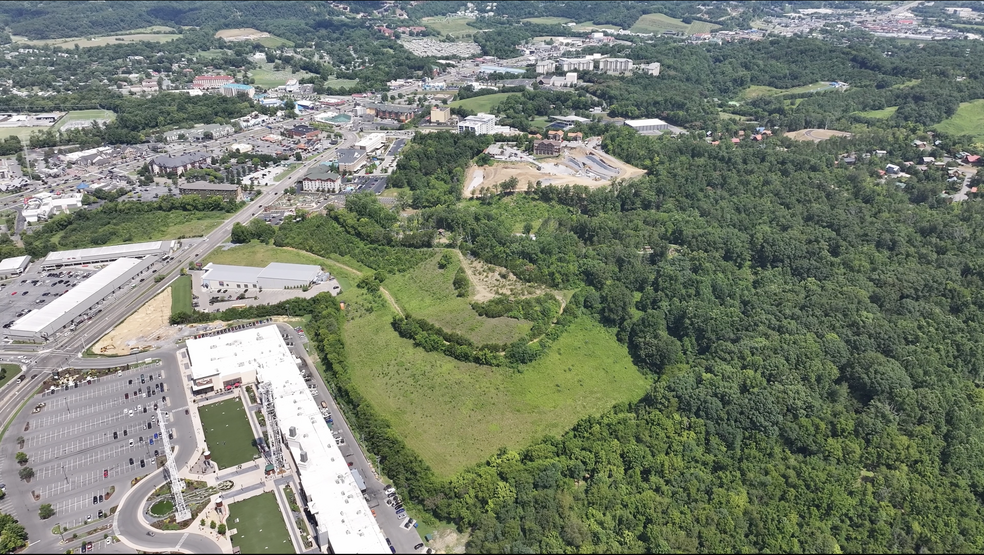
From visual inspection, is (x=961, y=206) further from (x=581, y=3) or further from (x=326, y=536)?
(x=581, y=3)

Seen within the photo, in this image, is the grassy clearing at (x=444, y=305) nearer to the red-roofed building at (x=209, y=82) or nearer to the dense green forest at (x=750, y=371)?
the dense green forest at (x=750, y=371)

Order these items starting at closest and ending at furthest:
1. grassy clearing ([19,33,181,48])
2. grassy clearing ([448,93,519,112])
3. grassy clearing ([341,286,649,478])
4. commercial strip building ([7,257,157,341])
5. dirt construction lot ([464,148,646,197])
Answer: grassy clearing ([341,286,649,478]) < commercial strip building ([7,257,157,341]) < dirt construction lot ([464,148,646,197]) < grassy clearing ([448,93,519,112]) < grassy clearing ([19,33,181,48])

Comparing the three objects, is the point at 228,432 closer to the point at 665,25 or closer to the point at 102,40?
the point at 102,40

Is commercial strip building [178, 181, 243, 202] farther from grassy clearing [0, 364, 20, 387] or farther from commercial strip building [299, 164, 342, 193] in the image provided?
grassy clearing [0, 364, 20, 387]

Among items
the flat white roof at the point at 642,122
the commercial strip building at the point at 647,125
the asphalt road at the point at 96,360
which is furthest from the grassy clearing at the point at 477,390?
the flat white roof at the point at 642,122

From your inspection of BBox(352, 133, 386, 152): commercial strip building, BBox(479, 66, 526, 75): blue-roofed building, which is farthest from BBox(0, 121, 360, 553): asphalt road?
BBox(479, 66, 526, 75): blue-roofed building

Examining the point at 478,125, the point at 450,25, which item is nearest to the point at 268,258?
the point at 478,125
